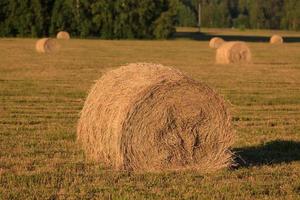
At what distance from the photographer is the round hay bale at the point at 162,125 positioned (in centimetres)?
934

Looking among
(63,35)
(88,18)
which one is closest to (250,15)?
(88,18)

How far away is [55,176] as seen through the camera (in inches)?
349

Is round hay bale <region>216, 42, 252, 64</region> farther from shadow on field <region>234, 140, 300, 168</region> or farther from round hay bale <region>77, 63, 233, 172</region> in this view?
round hay bale <region>77, 63, 233, 172</region>

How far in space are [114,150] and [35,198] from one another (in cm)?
176

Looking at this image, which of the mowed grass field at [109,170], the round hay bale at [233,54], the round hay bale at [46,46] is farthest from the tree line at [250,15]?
the mowed grass field at [109,170]

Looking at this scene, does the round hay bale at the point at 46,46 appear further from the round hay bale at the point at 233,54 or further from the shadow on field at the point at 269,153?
the shadow on field at the point at 269,153

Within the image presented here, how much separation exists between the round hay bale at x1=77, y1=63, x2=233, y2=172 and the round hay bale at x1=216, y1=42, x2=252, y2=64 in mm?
22724

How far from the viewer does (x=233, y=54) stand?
3241 cm

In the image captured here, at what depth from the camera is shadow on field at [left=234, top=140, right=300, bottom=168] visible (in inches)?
392

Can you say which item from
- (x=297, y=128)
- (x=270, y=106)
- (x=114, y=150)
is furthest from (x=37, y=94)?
(x=114, y=150)

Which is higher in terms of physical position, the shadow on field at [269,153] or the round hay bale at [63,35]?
the shadow on field at [269,153]

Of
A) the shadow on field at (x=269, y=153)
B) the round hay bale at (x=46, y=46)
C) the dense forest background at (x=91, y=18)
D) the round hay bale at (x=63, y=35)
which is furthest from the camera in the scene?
the dense forest background at (x=91, y=18)

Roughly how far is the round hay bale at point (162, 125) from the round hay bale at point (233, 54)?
2272 cm

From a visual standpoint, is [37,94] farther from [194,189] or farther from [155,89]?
[194,189]
